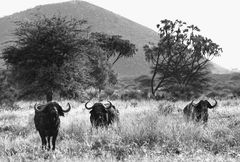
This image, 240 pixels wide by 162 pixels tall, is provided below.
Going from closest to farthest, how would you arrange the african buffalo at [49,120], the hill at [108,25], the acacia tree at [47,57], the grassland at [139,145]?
the grassland at [139,145] → the african buffalo at [49,120] → the acacia tree at [47,57] → the hill at [108,25]

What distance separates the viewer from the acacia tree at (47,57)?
2209 centimetres

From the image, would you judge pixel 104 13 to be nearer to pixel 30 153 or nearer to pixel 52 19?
pixel 52 19

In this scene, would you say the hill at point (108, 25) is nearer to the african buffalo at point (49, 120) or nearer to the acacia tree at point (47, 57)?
the acacia tree at point (47, 57)

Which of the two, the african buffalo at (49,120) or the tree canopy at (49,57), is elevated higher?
the tree canopy at (49,57)

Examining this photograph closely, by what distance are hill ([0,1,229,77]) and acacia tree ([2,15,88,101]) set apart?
89.5 metres

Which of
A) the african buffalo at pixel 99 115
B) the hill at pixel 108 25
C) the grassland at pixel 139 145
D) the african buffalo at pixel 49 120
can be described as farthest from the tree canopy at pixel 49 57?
the hill at pixel 108 25

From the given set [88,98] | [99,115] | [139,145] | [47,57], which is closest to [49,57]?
[47,57]

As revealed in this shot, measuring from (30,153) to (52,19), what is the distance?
16.5m

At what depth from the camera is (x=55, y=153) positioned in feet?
26.3

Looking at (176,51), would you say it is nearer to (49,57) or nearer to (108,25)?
(49,57)

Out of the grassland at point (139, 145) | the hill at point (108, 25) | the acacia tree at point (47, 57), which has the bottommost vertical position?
the grassland at point (139, 145)

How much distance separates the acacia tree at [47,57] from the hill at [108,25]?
89.5 m

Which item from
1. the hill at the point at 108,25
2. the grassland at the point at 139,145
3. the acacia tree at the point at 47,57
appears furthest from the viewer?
the hill at the point at 108,25

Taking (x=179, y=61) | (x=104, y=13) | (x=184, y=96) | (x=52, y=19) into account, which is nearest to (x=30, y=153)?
(x=52, y=19)
